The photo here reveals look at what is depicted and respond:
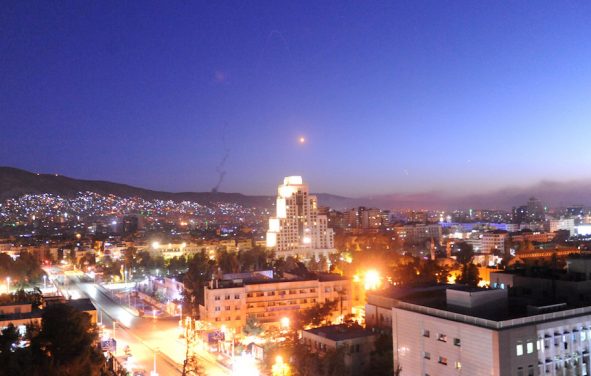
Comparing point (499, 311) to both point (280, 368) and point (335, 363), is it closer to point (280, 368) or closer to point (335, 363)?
point (335, 363)

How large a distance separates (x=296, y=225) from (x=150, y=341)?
847 inches

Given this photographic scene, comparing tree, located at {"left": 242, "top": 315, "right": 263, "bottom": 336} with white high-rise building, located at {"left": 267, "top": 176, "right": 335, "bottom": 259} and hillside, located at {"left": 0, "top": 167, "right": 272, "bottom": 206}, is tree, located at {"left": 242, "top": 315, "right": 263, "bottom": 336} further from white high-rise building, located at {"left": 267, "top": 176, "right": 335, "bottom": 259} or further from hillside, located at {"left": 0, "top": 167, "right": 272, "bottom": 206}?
hillside, located at {"left": 0, "top": 167, "right": 272, "bottom": 206}

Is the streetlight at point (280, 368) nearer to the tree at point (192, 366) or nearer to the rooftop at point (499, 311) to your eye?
the tree at point (192, 366)

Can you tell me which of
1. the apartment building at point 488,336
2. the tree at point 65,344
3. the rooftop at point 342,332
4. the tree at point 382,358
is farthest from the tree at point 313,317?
the tree at point 65,344

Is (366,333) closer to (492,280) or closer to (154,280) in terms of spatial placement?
(492,280)

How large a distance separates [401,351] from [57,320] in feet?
21.5

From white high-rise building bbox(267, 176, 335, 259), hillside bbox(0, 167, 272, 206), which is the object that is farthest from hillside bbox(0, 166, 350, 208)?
white high-rise building bbox(267, 176, 335, 259)

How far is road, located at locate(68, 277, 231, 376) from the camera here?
1332 centimetres

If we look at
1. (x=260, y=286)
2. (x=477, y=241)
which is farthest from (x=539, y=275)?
(x=477, y=241)

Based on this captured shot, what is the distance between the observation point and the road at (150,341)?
524 inches

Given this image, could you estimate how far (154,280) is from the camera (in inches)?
1005

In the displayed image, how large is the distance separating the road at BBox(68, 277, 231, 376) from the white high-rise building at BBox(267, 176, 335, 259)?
15189mm

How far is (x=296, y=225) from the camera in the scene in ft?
121

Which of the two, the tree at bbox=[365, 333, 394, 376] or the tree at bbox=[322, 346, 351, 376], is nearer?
the tree at bbox=[322, 346, 351, 376]
